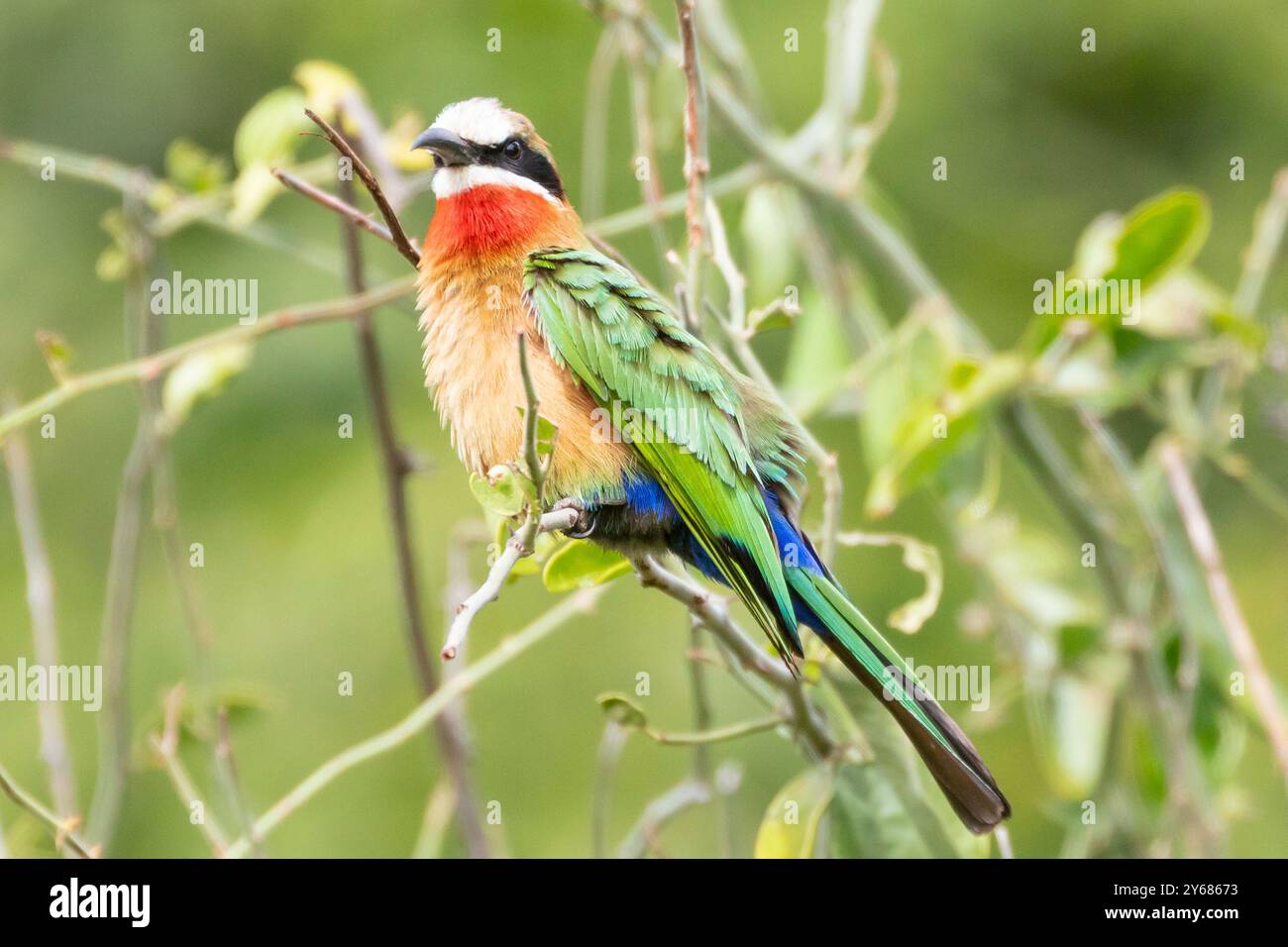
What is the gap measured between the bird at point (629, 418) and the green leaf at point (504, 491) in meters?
0.42

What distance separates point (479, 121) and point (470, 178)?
15 centimetres

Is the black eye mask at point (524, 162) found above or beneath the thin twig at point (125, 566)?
above

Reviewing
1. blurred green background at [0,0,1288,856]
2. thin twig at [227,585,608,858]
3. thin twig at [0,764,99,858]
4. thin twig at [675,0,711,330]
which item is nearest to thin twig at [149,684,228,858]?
thin twig at [227,585,608,858]

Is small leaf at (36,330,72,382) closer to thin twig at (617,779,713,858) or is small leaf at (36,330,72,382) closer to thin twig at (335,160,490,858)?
thin twig at (335,160,490,858)

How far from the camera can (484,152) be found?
3.33 m

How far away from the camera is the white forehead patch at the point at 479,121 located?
10.8 feet

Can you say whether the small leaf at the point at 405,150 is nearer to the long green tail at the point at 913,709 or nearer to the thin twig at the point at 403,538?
the thin twig at the point at 403,538

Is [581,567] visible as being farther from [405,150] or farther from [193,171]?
[193,171]

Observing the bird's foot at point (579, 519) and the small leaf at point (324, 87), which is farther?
the small leaf at point (324, 87)

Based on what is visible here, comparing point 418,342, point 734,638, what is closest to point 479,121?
point 734,638

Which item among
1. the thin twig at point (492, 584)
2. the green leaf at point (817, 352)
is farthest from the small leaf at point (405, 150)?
the thin twig at point (492, 584)

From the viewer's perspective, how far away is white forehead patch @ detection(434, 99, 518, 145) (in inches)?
130
